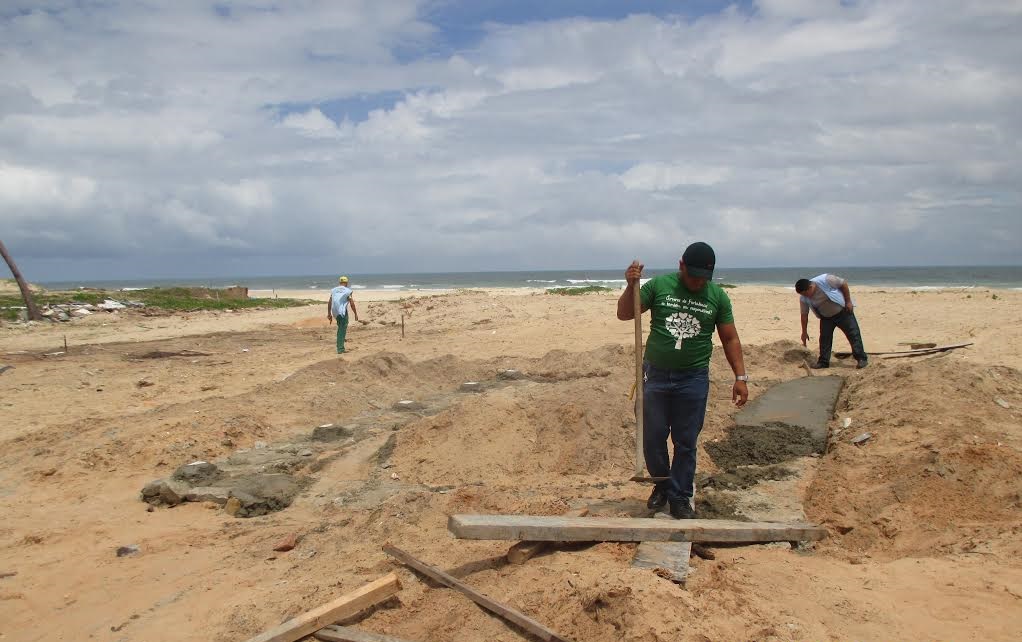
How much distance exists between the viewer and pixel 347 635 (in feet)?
10.9

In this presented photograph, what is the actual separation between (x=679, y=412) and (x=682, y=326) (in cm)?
57

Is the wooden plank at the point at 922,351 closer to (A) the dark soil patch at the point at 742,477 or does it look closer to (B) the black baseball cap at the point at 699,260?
(A) the dark soil patch at the point at 742,477

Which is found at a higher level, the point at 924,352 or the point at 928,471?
the point at 924,352

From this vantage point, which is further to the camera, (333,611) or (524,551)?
(524,551)

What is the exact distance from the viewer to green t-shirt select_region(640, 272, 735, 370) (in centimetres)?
446

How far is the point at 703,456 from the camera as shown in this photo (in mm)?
6219

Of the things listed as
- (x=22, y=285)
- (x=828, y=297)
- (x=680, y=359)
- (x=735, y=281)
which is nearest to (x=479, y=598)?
(x=680, y=359)

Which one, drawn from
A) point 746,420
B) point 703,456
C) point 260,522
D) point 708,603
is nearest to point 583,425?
point 703,456

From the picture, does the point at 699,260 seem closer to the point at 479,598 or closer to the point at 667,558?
the point at 667,558

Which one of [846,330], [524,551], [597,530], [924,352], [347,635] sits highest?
[846,330]

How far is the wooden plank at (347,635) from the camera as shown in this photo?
328 cm

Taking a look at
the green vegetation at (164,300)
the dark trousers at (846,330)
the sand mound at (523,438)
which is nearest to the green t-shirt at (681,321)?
the sand mound at (523,438)

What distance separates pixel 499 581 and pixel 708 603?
3.60 ft

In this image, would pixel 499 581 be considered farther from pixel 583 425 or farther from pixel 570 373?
pixel 570 373
